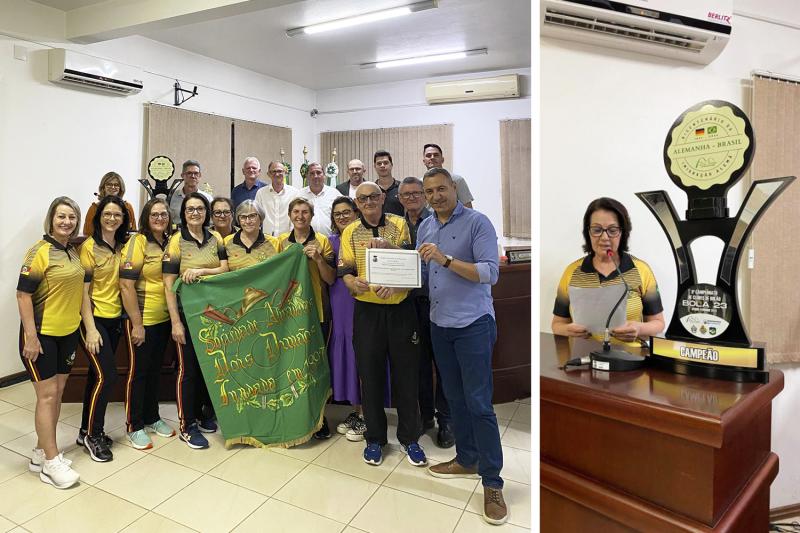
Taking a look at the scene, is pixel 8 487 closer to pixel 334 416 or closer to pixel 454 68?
pixel 334 416

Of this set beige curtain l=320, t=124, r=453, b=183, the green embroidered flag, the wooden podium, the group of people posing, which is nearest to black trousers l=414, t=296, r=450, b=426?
the group of people posing

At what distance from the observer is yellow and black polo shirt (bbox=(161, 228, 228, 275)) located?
1590 mm

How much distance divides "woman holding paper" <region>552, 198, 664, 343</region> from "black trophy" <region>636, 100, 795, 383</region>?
0.91ft

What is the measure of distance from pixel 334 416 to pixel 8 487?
1.01 metres

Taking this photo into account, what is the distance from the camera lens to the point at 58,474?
1265 mm

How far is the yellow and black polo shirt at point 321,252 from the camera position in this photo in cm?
168

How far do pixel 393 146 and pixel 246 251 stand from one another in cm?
228

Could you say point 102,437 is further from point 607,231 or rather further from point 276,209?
point 607,231

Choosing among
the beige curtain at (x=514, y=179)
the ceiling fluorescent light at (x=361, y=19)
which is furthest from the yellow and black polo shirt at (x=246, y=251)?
the beige curtain at (x=514, y=179)

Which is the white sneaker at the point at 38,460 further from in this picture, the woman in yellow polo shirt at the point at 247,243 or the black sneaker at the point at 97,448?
the woman in yellow polo shirt at the point at 247,243

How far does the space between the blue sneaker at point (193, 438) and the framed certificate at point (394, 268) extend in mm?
848

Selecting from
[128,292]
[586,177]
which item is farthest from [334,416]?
[586,177]

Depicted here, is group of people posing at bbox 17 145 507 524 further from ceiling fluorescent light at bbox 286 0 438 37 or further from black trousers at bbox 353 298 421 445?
ceiling fluorescent light at bbox 286 0 438 37

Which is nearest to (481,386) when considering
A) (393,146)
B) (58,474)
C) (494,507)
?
(494,507)
